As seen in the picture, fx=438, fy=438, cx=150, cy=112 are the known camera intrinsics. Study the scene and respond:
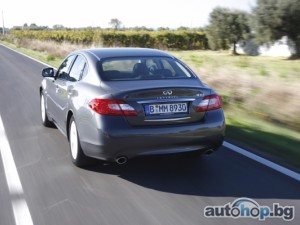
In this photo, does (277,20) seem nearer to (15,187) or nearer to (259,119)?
(259,119)

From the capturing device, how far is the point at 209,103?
5.27 metres

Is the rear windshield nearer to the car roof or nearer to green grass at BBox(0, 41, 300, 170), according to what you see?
the car roof

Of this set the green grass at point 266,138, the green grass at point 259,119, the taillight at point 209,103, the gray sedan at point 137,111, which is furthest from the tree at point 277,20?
the taillight at point 209,103

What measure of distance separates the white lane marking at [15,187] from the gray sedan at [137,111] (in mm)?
813

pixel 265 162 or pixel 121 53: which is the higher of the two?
pixel 121 53

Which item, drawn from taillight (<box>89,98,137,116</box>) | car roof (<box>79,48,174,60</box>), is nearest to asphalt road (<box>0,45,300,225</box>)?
taillight (<box>89,98,137,116</box>)

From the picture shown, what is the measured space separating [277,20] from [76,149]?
29.9 meters

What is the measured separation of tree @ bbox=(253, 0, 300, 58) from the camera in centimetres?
3225

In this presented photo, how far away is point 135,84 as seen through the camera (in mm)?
5121

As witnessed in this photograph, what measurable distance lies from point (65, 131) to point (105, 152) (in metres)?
1.44

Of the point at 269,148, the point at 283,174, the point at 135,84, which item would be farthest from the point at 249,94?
the point at 135,84

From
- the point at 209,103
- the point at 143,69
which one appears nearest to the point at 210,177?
the point at 209,103

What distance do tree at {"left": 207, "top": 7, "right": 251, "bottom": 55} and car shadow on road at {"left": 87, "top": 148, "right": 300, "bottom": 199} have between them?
37036mm

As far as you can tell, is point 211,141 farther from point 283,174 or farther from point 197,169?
point 283,174
